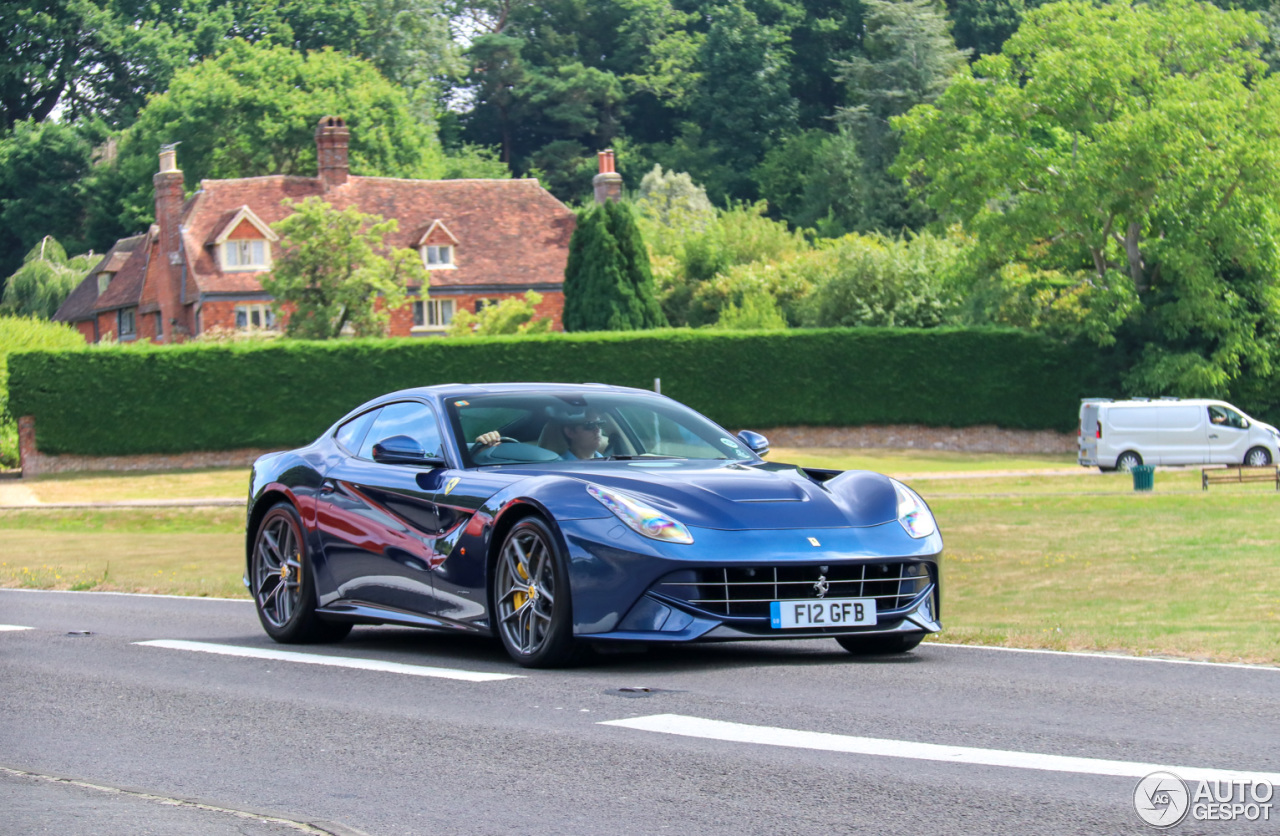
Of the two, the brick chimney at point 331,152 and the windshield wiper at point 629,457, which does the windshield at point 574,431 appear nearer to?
the windshield wiper at point 629,457

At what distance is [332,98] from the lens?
83438 mm

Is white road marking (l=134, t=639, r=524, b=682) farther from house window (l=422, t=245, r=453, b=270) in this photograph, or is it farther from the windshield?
house window (l=422, t=245, r=453, b=270)

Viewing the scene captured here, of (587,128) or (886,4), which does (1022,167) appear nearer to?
(886,4)

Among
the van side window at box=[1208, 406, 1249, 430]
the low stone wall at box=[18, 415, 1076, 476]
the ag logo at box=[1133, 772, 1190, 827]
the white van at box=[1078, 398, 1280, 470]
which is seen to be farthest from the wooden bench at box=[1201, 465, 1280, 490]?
the ag logo at box=[1133, 772, 1190, 827]

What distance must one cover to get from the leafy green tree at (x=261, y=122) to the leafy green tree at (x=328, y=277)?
27.2 meters

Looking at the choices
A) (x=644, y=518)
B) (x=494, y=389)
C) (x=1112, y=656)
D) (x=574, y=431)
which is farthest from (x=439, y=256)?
(x=644, y=518)

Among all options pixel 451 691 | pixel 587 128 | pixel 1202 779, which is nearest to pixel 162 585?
pixel 451 691

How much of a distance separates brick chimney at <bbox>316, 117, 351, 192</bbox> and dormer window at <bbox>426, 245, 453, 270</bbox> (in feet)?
15.2

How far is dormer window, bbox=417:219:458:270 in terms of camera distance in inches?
2773

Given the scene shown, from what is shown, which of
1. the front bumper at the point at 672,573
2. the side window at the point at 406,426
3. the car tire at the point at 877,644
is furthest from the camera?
the side window at the point at 406,426

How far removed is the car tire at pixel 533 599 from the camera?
8.20 m

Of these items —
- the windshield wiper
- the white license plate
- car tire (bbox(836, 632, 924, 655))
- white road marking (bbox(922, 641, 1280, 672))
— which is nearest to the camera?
the white license plate

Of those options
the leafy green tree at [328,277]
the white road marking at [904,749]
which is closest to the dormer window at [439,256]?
the leafy green tree at [328,277]

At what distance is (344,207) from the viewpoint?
68812mm
